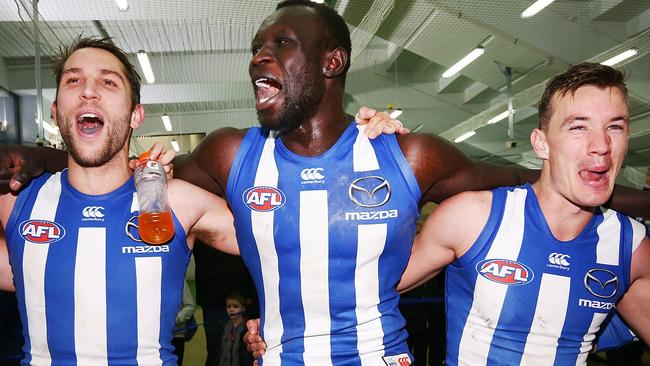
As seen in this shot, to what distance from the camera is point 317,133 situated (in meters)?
1.78

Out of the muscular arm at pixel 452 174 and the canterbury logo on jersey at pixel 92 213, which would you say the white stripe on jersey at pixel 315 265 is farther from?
the canterbury logo on jersey at pixel 92 213

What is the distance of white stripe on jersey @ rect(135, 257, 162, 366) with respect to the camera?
5.29 ft

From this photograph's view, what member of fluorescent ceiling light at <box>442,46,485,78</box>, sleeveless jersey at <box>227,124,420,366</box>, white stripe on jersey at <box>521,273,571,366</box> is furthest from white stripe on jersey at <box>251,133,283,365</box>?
fluorescent ceiling light at <box>442,46,485,78</box>

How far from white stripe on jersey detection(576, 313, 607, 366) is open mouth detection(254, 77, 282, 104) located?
4.31 ft

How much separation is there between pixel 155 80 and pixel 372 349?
852 centimetres

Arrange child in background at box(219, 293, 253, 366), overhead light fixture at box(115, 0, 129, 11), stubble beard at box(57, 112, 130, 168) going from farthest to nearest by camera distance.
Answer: overhead light fixture at box(115, 0, 129, 11) < child in background at box(219, 293, 253, 366) < stubble beard at box(57, 112, 130, 168)

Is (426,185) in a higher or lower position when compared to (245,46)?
lower

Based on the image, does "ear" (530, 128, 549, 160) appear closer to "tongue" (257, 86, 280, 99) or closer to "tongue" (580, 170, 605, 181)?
"tongue" (580, 170, 605, 181)

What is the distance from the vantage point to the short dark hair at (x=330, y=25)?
1816mm

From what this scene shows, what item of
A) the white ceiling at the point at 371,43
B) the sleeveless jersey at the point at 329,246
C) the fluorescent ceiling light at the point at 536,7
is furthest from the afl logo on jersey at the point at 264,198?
the fluorescent ceiling light at the point at 536,7

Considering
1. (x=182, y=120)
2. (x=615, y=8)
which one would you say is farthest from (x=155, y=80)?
(x=615, y=8)

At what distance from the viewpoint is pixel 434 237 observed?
180 centimetres

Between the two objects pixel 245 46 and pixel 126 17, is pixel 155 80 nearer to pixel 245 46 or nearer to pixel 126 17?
pixel 245 46

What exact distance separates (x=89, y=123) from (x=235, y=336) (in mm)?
2443
